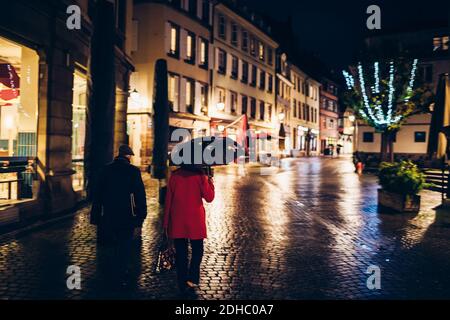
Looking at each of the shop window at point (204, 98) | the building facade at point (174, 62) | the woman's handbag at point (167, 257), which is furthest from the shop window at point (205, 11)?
the woman's handbag at point (167, 257)

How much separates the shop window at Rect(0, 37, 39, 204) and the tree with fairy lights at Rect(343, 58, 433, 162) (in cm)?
2486

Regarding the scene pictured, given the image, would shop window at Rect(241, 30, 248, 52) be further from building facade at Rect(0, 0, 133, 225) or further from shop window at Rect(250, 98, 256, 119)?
building facade at Rect(0, 0, 133, 225)

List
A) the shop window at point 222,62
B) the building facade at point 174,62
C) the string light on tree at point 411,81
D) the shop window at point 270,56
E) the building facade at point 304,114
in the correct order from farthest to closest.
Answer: the building facade at point 304,114, the shop window at point 270,56, the shop window at point 222,62, the string light on tree at point 411,81, the building facade at point 174,62

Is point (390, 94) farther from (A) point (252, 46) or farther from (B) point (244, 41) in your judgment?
(A) point (252, 46)

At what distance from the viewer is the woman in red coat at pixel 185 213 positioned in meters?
4.91

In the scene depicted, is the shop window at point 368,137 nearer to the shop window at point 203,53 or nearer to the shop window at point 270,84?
the shop window at point 270,84

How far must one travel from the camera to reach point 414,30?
38.6 m

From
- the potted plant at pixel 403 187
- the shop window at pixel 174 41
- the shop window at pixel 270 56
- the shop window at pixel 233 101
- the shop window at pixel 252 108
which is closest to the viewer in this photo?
the potted plant at pixel 403 187

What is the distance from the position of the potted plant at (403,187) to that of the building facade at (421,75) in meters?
26.1

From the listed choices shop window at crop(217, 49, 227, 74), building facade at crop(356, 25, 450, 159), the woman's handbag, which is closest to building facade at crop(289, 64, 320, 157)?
building facade at crop(356, 25, 450, 159)
